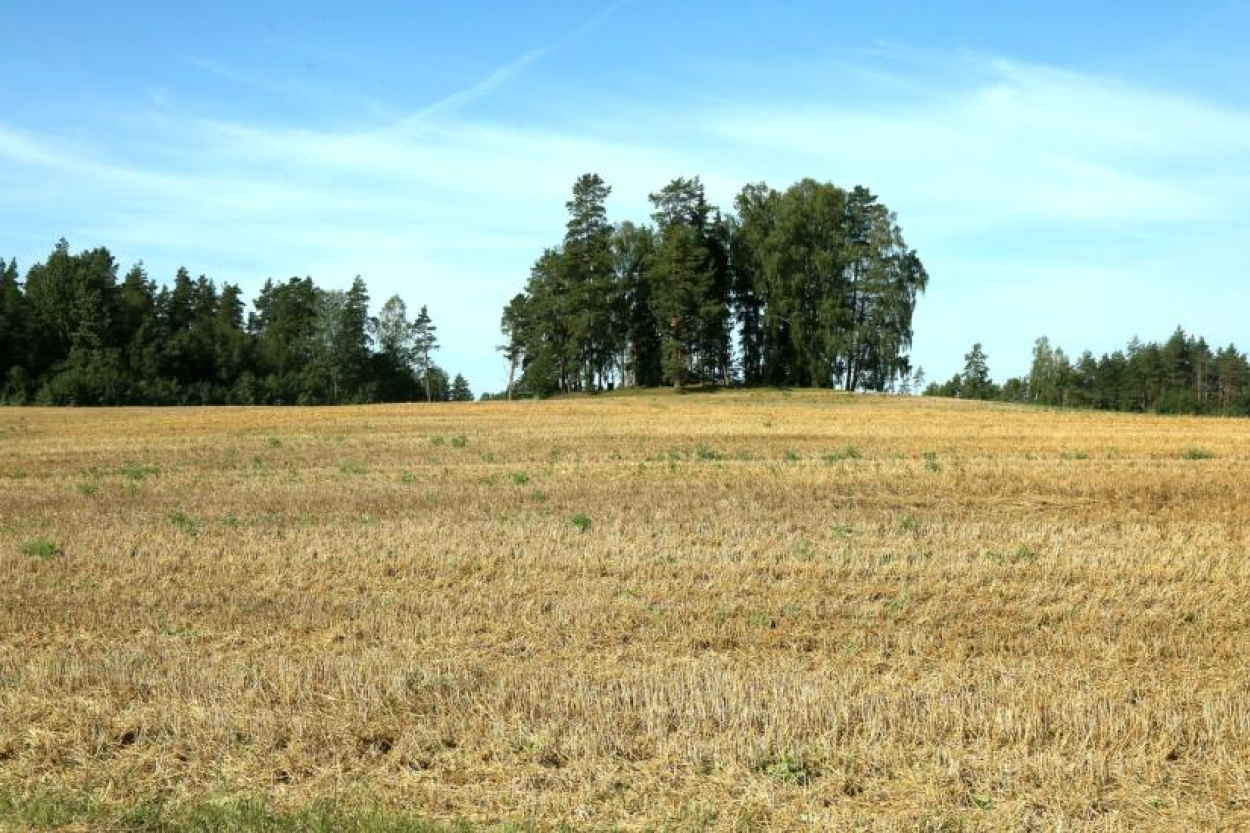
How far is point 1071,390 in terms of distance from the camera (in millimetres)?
130875

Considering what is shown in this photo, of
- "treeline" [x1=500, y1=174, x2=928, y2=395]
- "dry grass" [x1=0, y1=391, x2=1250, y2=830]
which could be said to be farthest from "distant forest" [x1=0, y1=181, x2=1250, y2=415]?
"dry grass" [x1=0, y1=391, x2=1250, y2=830]

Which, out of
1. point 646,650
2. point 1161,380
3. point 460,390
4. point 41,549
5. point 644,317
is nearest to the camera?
point 646,650

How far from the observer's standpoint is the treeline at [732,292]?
7962cm

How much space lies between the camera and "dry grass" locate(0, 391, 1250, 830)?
639 centimetres

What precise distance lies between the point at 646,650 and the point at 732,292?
254ft

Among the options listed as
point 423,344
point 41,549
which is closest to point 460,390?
point 423,344

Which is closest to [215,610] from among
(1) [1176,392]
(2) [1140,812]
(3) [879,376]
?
(2) [1140,812]

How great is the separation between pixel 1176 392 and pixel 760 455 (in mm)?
100798

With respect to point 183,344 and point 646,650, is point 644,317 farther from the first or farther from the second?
point 646,650

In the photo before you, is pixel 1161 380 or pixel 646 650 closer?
pixel 646 650

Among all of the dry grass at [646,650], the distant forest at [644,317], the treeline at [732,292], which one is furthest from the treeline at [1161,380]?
the dry grass at [646,650]

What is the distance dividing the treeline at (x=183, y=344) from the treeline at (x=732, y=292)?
79.4ft

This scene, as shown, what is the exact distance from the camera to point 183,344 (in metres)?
90.2

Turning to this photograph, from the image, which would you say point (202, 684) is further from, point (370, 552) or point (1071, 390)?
point (1071, 390)
